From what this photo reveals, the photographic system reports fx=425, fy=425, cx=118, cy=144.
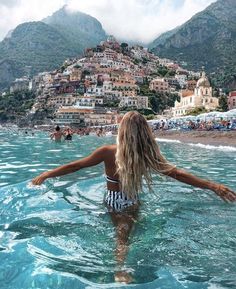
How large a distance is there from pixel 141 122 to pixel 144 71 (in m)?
172

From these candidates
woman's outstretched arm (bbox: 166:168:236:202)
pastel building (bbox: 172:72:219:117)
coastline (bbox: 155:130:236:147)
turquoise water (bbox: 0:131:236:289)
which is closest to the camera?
turquoise water (bbox: 0:131:236:289)

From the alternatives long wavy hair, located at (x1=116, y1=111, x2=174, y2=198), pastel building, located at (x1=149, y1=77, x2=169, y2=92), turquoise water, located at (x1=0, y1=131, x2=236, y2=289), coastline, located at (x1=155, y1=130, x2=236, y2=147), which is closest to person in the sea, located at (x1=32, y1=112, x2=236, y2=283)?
long wavy hair, located at (x1=116, y1=111, x2=174, y2=198)

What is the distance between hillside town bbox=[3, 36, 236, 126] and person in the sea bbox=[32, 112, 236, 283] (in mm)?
91114

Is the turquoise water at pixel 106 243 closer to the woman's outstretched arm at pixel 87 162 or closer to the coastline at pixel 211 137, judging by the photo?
the woman's outstretched arm at pixel 87 162

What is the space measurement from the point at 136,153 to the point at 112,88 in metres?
138

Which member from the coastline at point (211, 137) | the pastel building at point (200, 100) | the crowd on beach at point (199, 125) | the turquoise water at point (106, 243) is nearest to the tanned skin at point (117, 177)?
the turquoise water at point (106, 243)

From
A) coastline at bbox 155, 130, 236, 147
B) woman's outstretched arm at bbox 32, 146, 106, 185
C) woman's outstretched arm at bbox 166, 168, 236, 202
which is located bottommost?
coastline at bbox 155, 130, 236, 147

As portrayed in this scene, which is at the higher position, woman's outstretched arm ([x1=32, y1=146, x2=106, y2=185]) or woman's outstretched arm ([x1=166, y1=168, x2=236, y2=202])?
woman's outstretched arm ([x1=32, y1=146, x2=106, y2=185])

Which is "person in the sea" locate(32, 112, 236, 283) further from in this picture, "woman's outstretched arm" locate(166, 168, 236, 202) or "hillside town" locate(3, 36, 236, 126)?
"hillside town" locate(3, 36, 236, 126)

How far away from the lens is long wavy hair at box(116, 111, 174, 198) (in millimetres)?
4402

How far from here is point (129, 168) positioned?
450cm

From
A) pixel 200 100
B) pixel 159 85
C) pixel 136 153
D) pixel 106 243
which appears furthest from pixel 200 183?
pixel 159 85

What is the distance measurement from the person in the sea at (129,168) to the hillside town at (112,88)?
9111cm

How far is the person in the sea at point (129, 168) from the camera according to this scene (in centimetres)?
441
